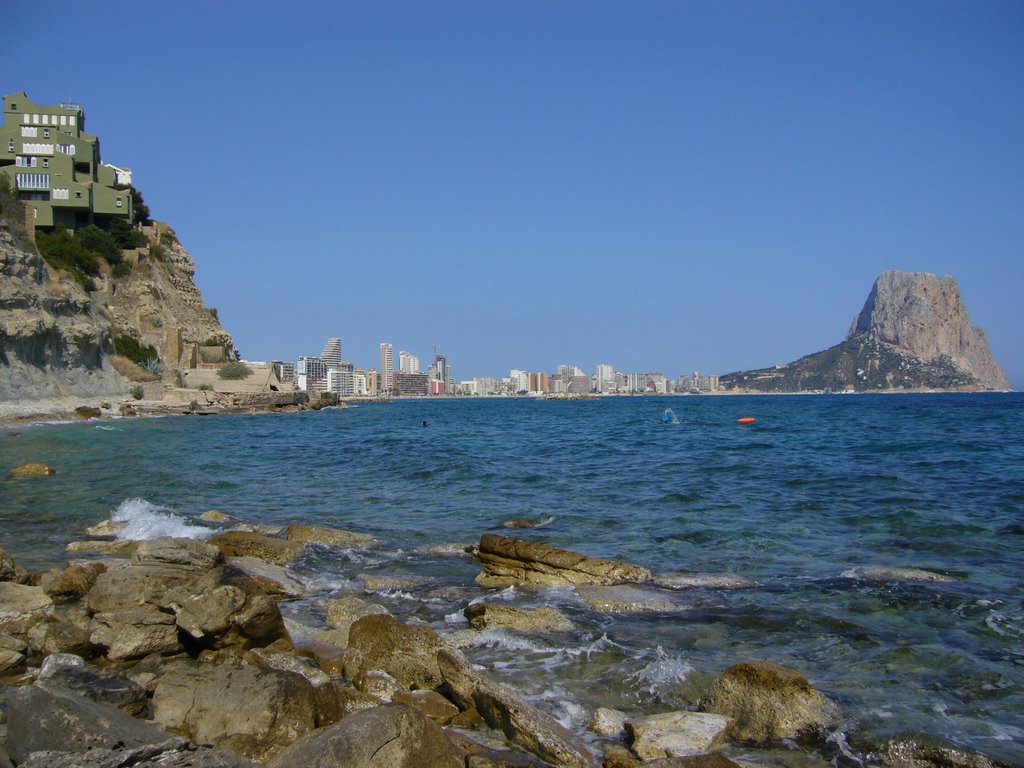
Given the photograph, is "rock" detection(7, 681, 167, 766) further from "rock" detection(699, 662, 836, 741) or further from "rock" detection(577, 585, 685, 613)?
"rock" detection(577, 585, 685, 613)

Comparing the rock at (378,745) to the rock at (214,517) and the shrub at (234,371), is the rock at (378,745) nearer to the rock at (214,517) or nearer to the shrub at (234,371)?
the rock at (214,517)

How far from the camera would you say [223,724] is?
5512 mm

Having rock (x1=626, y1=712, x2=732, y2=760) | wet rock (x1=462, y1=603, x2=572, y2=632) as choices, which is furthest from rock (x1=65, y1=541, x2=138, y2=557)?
rock (x1=626, y1=712, x2=732, y2=760)

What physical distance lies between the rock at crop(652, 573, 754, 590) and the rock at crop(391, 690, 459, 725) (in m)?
4.91

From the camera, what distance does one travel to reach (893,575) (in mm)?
10992

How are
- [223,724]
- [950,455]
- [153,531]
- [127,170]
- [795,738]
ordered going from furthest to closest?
[127,170] → [950,455] → [153,531] → [795,738] → [223,724]

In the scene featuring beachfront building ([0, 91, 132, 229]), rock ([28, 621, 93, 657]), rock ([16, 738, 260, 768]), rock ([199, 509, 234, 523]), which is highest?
beachfront building ([0, 91, 132, 229])

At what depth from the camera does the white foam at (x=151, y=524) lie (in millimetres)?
13938

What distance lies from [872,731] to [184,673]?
5.61 metres

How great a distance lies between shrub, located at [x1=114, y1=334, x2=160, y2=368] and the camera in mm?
61688

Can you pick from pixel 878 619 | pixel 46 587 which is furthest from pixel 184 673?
pixel 878 619

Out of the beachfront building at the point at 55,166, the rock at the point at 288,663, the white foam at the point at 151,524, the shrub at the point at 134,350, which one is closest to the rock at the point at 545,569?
the rock at the point at 288,663

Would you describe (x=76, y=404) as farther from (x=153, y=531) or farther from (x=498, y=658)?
(x=498, y=658)

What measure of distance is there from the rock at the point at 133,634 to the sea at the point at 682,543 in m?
1.91
